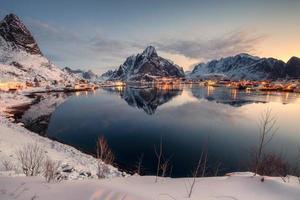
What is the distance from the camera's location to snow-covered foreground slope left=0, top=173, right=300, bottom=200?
671 centimetres

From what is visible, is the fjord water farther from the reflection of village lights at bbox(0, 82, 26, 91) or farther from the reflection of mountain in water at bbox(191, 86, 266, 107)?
the reflection of village lights at bbox(0, 82, 26, 91)

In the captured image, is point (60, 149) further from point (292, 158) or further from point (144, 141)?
point (292, 158)

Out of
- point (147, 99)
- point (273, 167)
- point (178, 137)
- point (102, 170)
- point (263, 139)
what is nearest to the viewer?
point (102, 170)

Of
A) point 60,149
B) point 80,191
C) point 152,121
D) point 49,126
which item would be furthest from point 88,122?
point 80,191

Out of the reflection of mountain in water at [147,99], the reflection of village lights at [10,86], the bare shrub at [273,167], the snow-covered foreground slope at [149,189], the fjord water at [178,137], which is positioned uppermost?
the snow-covered foreground slope at [149,189]

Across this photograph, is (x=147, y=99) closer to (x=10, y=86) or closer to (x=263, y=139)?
(x=10, y=86)

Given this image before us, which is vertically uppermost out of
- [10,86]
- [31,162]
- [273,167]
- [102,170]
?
[31,162]

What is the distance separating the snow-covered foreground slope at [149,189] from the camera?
6.71m

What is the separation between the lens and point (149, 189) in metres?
7.67

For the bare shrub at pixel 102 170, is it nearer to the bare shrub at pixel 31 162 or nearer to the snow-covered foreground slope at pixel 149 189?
the snow-covered foreground slope at pixel 149 189

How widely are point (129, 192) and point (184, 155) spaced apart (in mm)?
23713

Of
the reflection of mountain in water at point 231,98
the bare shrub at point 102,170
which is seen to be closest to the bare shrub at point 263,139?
the bare shrub at point 102,170

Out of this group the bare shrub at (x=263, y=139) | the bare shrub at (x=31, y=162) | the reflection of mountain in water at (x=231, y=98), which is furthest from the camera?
the reflection of mountain in water at (x=231, y=98)

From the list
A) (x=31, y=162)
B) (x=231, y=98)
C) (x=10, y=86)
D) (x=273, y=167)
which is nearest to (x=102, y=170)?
(x=31, y=162)
